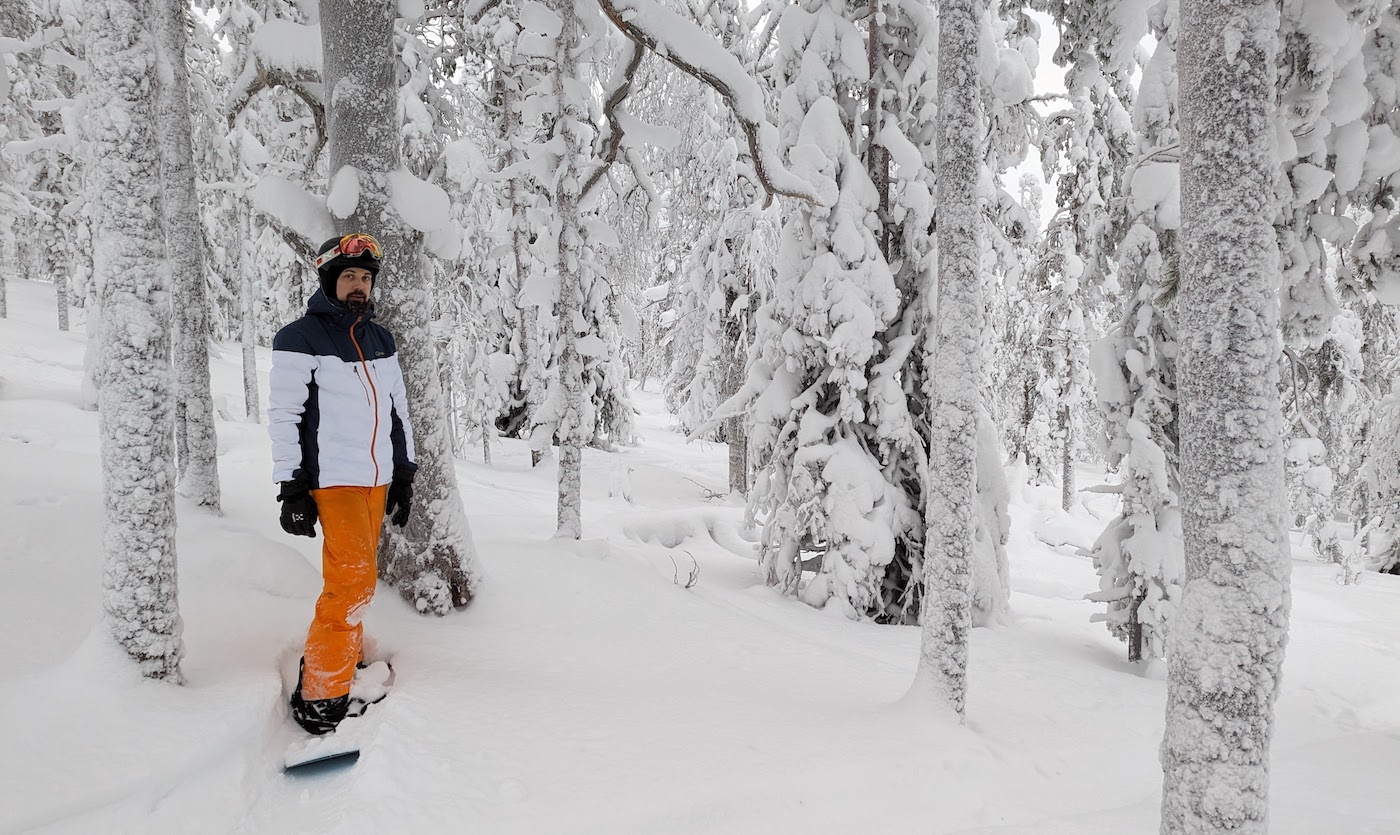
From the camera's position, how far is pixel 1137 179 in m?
6.78

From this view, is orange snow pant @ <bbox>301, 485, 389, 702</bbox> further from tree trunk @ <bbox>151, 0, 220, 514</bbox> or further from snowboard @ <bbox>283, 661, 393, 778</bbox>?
tree trunk @ <bbox>151, 0, 220, 514</bbox>

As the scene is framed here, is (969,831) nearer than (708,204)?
Yes

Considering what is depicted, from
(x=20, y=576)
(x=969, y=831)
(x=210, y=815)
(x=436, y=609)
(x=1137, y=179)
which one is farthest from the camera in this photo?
(x=1137, y=179)

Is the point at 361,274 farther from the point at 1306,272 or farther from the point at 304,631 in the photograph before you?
the point at 1306,272

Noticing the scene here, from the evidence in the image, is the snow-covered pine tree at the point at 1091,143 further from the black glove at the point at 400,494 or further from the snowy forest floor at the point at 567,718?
the black glove at the point at 400,494

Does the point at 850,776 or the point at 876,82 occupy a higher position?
the point at 876,82

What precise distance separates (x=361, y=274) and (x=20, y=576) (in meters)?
2.84

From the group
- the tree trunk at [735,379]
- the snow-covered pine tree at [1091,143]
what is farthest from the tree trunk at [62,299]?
the snow-covered pine tree at [1091,143]

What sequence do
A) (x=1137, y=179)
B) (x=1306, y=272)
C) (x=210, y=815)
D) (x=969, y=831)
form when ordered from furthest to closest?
(x=1137, y=179), (x=1306, y=272), (x=969, y=831), (x=210, y=815)

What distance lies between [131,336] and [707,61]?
13.0 ft

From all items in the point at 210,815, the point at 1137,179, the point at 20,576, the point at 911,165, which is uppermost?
the point at 911,165

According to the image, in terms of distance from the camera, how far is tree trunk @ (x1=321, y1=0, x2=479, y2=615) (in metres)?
4.64

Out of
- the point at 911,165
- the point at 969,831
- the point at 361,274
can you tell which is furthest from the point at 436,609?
the point at 911,165

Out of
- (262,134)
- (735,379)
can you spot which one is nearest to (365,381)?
(735,379)
